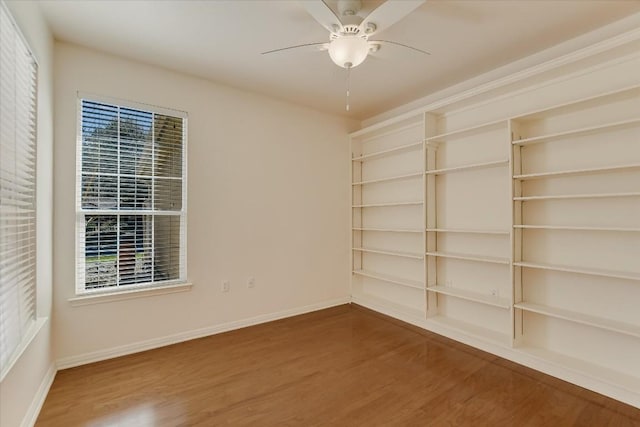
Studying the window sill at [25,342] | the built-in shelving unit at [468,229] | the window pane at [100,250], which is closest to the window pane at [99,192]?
the window pane at [100,250]

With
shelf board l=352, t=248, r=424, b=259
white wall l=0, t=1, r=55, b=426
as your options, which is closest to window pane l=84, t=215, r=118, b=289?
white wall l=0, t=1, r=55, b=426

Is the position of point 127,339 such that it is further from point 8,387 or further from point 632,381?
point 632,381

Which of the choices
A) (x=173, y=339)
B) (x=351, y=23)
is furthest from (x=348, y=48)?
(x=173, y=339)

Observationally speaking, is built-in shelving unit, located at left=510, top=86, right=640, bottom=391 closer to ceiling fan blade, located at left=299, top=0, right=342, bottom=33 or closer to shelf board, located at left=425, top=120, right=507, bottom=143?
shelf board, located at left=425, top=120, right=507, bottom=143

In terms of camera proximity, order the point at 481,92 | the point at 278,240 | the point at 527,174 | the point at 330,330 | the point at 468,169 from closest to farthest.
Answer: the point at 527,174, the point at 481,92, the point at 468,169, the point at 330,330, the point at 278,240

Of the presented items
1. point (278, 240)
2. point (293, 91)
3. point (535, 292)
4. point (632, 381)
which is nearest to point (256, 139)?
point (293, 91)

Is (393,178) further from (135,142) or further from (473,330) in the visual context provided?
(135,142)

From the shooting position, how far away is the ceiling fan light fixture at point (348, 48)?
82.1 inches

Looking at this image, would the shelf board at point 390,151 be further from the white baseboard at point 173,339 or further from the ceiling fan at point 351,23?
the white baseboard at point 173,339

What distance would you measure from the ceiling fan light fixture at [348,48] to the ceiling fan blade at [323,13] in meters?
0.08

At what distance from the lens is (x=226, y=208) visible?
11.5 feet

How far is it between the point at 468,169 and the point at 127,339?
3.86 meters

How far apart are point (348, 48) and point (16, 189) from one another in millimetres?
2239

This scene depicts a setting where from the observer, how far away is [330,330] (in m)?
3.54
